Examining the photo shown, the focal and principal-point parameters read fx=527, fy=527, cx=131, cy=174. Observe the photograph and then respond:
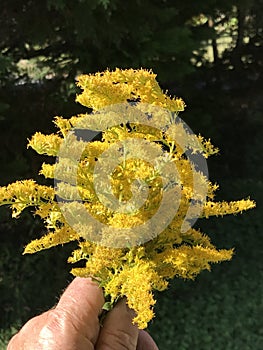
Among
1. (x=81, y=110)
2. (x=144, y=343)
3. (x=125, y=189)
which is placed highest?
(x=125, y=189)

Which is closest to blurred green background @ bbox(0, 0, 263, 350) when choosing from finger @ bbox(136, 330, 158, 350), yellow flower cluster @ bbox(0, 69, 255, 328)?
finger @ bbox(136, 330, 158, 350)

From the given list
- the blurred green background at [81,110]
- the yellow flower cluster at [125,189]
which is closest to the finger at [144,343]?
the yellow flower cluster at [125,189]

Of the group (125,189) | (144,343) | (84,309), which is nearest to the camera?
(125,189)

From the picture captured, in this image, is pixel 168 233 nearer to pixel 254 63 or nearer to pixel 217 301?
pixel 217 301

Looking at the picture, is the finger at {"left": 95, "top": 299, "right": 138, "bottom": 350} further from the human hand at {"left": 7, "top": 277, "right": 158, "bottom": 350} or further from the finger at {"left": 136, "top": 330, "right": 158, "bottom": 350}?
the finger at {"left": 136, "top": 330, "right": 158, "bottom": 350}

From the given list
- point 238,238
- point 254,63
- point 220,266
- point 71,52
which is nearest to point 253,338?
point 220,266

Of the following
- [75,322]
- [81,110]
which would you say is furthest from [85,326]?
[81,110]

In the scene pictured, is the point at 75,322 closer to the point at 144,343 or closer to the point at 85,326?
the point at 85,326

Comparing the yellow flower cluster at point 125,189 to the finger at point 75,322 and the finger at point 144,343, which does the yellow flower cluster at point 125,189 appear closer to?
the finger at point 75,322
